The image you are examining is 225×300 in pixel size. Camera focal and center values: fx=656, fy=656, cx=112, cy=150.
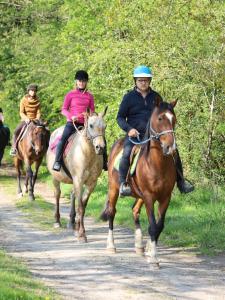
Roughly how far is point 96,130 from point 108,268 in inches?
138

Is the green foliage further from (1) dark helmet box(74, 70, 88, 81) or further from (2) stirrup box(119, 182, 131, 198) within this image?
(2) stirrup box(119, 182, 131, 198)

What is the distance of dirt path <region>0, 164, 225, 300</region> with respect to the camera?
8.30m

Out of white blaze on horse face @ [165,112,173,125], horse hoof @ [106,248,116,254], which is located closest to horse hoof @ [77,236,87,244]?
horse hoof @ [106,248,116,254]

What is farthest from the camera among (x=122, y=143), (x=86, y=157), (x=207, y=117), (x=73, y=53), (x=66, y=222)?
(x=73, y=53)

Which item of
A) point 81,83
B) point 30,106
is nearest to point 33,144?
point 30,106

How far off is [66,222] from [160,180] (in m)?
5.45

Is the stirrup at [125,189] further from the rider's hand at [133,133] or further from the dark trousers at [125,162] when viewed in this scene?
the rider's hand at [133,133]

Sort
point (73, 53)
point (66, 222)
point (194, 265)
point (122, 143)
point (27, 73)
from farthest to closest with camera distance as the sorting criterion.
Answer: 1. point (27, 73)
2. point (73, 53)
3. point (66, 222)
4. point (122, 143)
5. point (194, 265)

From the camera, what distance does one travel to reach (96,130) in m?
12.6

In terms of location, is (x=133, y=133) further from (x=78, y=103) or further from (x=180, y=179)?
(x=78, y=103)

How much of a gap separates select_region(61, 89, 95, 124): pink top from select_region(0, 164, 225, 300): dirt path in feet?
8.17

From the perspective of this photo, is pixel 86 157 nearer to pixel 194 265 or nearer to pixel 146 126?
pixel 146 126

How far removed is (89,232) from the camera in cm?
1402

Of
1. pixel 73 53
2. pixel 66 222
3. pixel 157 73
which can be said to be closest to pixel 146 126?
pixel 66 222
